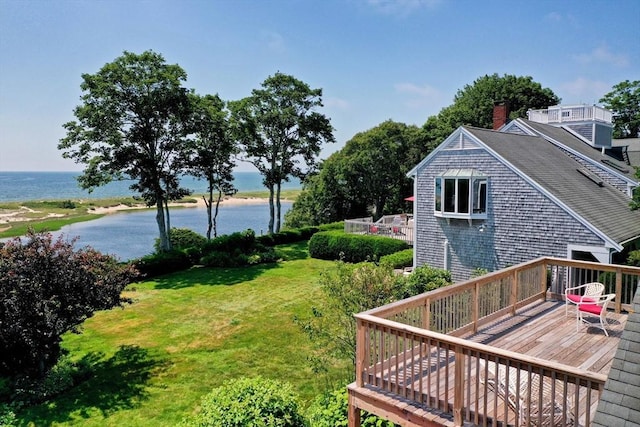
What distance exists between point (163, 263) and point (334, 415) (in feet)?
53.6

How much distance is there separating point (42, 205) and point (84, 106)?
54054 millimetres

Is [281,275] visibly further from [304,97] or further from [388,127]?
[388,127]

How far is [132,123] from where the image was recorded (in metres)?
22.2

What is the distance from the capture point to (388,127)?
118 feet

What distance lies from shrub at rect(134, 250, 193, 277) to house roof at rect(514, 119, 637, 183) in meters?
18.4

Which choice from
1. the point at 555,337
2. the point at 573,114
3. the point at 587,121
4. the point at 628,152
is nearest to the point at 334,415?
the point at 555,337

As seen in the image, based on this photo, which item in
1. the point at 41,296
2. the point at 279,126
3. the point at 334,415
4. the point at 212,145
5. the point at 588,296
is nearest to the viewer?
the point at 334,415

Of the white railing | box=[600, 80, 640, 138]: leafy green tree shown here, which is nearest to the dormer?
the white railing

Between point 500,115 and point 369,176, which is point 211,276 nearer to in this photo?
point 500,115

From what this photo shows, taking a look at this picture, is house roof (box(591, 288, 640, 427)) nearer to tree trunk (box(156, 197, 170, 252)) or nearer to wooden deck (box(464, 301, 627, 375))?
wooden deck (box(464, 301, 627, 375))

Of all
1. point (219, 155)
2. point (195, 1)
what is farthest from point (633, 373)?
point (219, 155)

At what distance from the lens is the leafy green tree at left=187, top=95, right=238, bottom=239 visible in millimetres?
24203

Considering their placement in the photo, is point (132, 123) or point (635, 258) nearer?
point (635, 258)

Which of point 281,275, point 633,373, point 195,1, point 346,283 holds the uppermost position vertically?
point 195,1
